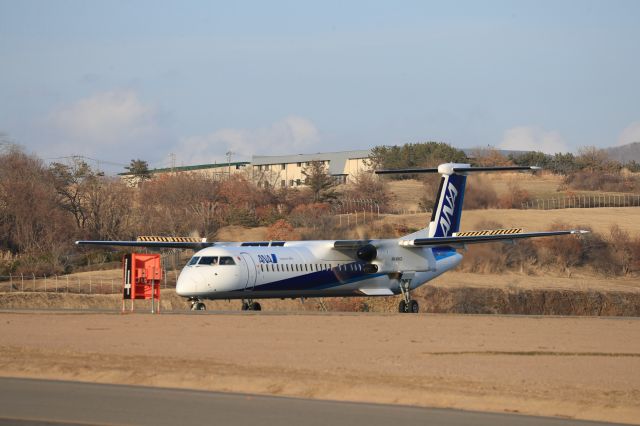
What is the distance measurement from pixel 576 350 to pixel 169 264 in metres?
42.0

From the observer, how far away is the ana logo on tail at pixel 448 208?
142 feet

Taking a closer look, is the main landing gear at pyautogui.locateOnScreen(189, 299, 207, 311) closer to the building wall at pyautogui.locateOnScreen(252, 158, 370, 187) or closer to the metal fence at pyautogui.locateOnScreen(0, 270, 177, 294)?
the metal fence at pyautogui.locateOnScreen(0, 270, 177, 294)

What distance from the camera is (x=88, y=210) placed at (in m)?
78.6

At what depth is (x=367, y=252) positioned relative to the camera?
130ft

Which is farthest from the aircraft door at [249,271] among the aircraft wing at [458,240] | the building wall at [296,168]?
the building wall at [296,168]

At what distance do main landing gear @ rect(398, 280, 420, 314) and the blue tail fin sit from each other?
304 centimetres

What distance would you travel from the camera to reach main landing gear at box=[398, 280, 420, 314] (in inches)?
1591

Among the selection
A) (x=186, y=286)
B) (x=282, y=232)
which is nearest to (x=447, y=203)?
(x=186, y=286)

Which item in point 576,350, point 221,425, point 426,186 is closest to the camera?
point 221,425

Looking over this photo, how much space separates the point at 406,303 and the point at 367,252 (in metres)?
2.72

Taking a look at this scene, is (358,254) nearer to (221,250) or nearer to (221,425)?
(221,250)

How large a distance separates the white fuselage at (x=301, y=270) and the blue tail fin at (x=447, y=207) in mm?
965

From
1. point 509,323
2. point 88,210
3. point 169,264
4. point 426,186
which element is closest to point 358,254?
point 509,323

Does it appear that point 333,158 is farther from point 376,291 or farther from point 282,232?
point 376,291
